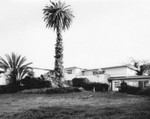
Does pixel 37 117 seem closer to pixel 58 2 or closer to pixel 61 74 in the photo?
pixel 61 74

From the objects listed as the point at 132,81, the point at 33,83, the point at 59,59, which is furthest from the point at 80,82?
the point at 132,81

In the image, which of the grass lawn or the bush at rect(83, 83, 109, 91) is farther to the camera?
the bush at rect(83, 83, 109, 91)

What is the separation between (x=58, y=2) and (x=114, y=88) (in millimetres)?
21638

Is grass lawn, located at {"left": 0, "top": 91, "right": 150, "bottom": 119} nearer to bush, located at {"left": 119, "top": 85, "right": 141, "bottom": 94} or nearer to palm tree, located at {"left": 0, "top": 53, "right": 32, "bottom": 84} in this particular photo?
bush, located at {"left": 119, "top": 85, "right": 141, "bottom": 94}

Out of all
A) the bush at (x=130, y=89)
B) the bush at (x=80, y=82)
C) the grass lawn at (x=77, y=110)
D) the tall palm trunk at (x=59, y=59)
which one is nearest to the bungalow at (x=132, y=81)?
the bush at (x=80, y=82)

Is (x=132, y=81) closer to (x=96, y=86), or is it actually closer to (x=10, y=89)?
(x=96, y=86)

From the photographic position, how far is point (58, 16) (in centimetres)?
3014

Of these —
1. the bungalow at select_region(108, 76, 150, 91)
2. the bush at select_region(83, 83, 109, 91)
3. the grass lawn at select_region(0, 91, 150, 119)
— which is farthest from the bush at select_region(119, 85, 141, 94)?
the grass lawn at select_region(0, 91, 150, 119)

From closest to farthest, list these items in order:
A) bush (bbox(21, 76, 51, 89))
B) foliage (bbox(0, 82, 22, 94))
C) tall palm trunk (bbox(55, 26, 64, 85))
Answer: tall palm trunk (bbox(55, 26, 64, 85)), foliage (bbox(0, 82, 22, 94)), bush (bbox(21, 76, 51, 89))

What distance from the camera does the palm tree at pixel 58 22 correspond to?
27.8 metres

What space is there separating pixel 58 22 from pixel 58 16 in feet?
3.10

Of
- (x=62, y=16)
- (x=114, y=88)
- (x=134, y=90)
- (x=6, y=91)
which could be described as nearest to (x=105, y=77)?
(x=114, y=88)

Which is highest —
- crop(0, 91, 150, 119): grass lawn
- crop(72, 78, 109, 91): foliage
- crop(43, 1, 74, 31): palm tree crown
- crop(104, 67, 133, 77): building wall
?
crop(43, 1, 74, 31): palm tree crown

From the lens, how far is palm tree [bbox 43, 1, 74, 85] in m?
27.8
